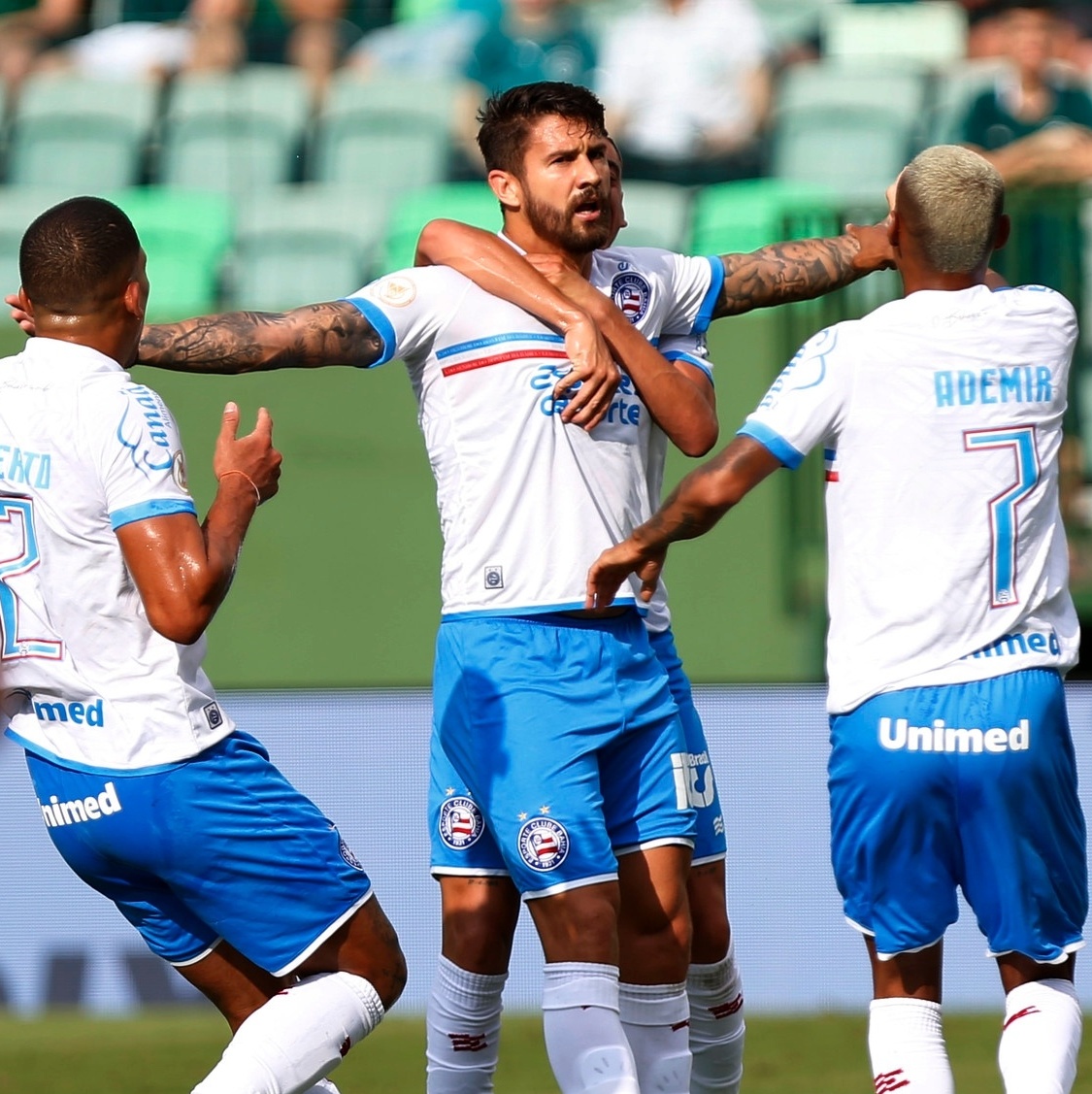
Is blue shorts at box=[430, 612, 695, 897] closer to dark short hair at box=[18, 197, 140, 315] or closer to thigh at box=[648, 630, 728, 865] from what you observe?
thigh at box=[648, 630, 728, 865]

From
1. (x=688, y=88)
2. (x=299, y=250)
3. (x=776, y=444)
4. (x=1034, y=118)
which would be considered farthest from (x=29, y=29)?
(x=776, y=444)

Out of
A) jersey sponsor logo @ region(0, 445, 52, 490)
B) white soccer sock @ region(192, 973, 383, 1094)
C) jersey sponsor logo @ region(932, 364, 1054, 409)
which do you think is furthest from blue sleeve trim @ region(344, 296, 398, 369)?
white soccer sock @ region(192, 973, 383, 1094)

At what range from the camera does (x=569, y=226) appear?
3.65 m

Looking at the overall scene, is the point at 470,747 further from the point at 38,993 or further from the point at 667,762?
the point at 38,993

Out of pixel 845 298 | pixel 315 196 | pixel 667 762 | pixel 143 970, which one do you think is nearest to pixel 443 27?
pixel 315 196

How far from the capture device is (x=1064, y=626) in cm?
340

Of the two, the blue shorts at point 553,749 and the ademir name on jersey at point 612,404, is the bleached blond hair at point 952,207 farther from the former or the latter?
the blue shorts at point 553,749

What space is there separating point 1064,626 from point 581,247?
1.23 m

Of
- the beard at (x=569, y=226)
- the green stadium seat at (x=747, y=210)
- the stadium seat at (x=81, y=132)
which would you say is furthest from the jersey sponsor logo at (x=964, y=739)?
the stadium seat at (x=81, y=132)

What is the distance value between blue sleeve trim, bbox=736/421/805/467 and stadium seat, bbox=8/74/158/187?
5.48 meters

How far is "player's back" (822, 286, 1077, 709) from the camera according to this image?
10.8ft

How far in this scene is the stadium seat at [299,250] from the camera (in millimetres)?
7441

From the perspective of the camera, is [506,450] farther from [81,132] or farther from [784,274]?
[81,132]

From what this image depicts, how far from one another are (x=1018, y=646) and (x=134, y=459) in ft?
5.39
